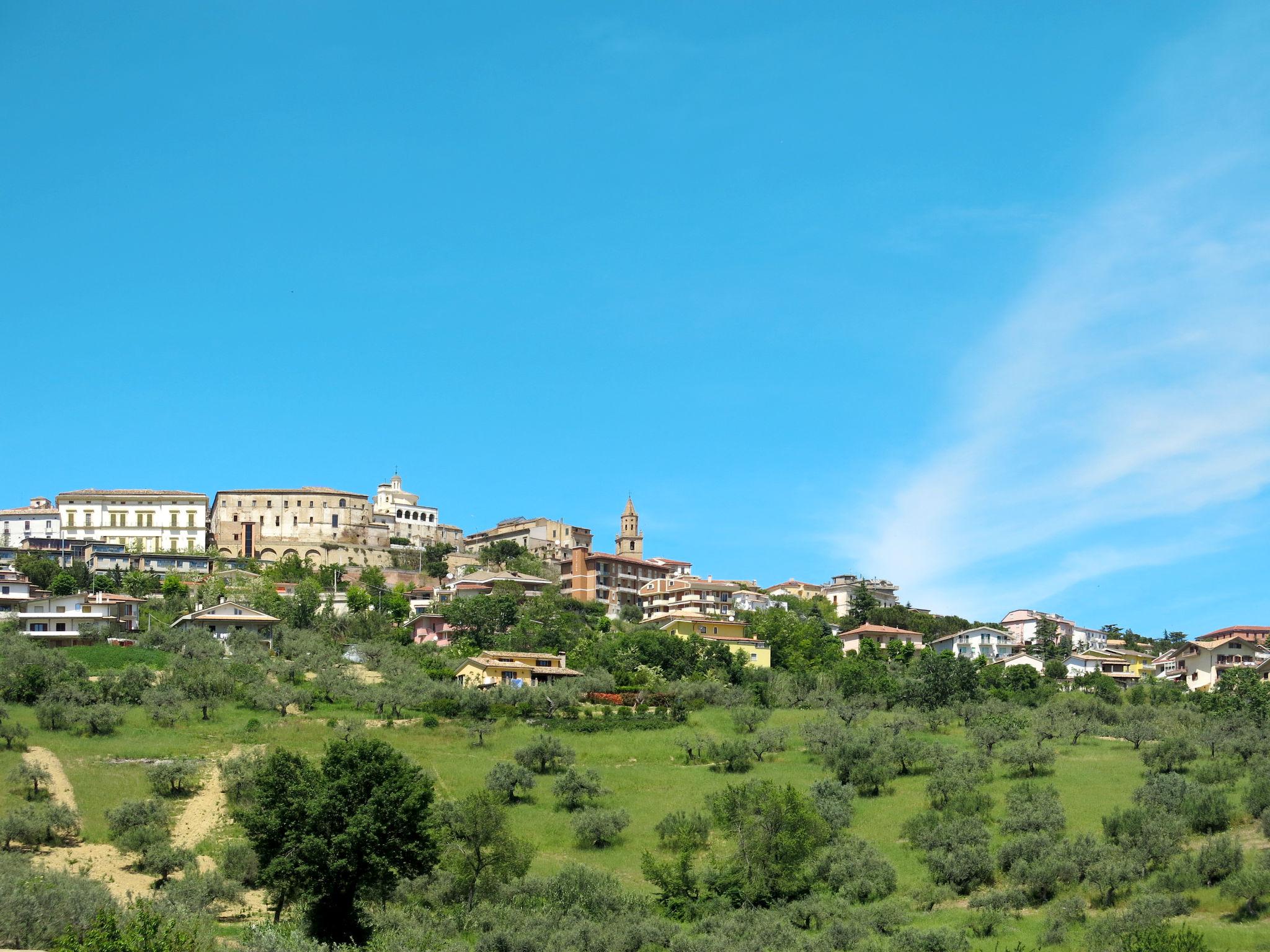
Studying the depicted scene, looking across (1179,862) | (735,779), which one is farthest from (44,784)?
(1179,862)

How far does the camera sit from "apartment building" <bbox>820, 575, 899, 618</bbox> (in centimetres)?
14162

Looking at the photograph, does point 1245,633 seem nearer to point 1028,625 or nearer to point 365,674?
point 1028,625

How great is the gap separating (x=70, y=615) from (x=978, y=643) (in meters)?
72.1

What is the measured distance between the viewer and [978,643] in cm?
11462

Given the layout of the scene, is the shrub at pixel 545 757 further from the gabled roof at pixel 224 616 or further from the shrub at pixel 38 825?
the gabled roof at pixel 224 616

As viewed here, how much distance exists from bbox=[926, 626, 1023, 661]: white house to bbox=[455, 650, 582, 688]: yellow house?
4392cm

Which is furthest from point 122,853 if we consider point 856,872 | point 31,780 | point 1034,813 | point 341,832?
point 1034,813

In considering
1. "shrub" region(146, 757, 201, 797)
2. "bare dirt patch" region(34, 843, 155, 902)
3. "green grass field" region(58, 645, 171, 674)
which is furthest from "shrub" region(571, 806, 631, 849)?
"green grass field" region(58, 645, 171, 674)

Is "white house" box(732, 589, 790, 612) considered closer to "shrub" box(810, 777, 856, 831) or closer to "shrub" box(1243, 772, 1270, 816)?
"shrub" box(810, 777, 856, 831)

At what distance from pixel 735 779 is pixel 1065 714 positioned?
2301 cm

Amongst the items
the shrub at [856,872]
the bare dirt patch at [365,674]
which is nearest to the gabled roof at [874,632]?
the bare dirt patch at [365,674]

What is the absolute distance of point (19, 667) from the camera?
66812 millimetres

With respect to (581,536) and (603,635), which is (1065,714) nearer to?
(603,635)

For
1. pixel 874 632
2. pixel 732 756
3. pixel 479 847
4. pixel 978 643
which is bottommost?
pixel 479 847
